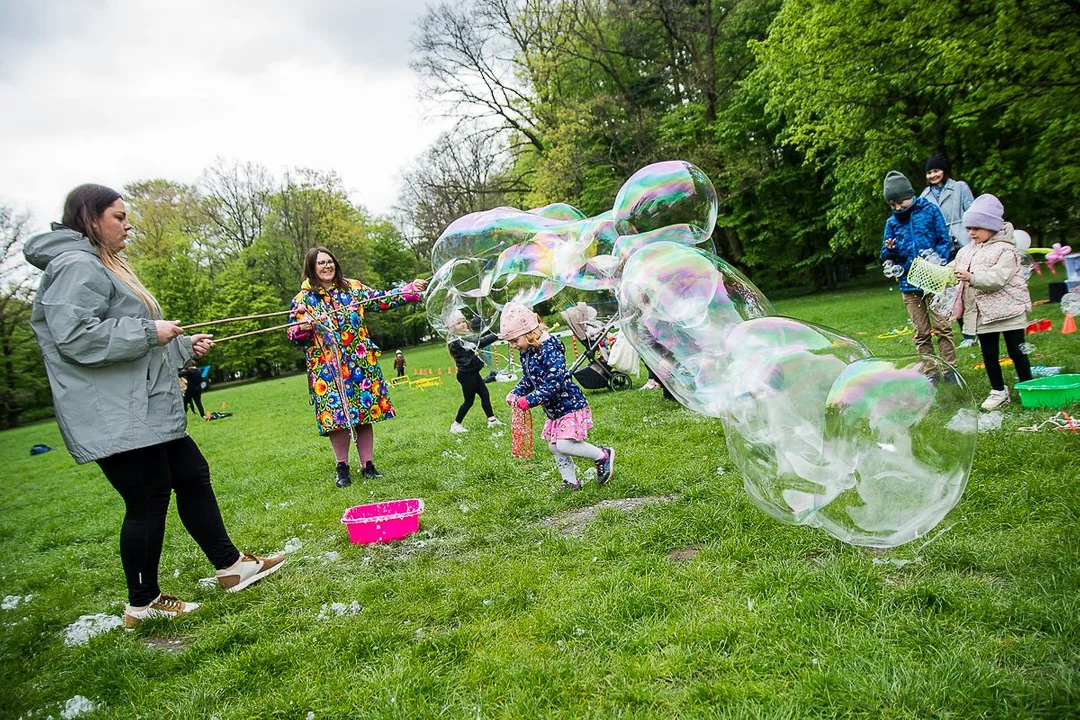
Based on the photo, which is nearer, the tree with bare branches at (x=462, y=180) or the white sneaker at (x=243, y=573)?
the white sneaker at (x=243, y=573)

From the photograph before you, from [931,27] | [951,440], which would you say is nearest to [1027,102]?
[931,27]

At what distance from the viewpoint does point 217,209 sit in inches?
1721

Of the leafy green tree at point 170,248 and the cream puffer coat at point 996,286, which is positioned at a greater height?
the leafy green tree at point 170,248

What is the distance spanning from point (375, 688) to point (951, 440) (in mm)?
2612

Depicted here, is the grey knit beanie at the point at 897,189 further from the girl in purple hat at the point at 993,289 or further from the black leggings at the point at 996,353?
the black leggings at the point at 996,353

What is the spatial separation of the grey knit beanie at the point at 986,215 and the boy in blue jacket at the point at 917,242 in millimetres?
793

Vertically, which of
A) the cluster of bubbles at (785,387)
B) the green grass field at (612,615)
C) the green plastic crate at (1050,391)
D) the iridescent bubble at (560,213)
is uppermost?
the iridescent bubble at (560,213)

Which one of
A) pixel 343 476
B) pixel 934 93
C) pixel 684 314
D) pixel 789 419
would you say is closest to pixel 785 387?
pixel 789 419

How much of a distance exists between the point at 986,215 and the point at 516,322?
3.94 metres

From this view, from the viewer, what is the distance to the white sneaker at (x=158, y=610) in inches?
139

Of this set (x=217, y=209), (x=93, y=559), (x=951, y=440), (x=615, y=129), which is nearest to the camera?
(x=951, y=440)

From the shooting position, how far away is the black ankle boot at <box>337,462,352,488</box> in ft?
20.0

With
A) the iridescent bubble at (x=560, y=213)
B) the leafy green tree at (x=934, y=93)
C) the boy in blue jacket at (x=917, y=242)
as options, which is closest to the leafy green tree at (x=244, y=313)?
the leafy green tree at (x=934, y=93)

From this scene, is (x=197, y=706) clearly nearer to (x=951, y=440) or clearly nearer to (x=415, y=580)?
(x=415, y=580)
